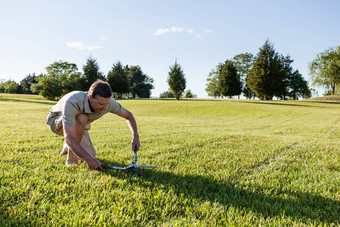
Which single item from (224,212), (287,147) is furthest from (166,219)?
(287,147)

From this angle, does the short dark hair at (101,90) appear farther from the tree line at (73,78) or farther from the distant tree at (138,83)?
the distant tree at (138,83)

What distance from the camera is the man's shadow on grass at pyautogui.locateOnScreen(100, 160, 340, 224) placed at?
2070mm

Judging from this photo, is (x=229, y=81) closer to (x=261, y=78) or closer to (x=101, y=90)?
(x=261, y=78)

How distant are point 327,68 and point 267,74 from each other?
21587 mm

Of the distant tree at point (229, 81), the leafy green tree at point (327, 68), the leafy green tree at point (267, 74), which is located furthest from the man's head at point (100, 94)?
the leafy green tree at point (327, 68)

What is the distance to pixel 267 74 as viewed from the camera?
4522 cm

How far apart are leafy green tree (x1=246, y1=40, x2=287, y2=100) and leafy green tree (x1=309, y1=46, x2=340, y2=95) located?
58.3 feet

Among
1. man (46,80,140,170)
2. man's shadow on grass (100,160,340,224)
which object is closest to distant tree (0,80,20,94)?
man (46,80,140,170)

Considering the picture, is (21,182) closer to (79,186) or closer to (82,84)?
(79,186)

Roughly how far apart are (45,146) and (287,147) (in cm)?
610

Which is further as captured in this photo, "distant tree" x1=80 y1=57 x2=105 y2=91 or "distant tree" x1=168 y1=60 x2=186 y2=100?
"distant tree" x1=80 y1=57 x2=105 y2=91

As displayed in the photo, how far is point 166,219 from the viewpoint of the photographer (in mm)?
1860

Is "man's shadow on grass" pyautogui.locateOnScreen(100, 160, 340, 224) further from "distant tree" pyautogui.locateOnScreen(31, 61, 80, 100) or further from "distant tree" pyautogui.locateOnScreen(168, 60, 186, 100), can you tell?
"distant tree" pyautogui.locateOnScreen(31, 61, 80, 100)

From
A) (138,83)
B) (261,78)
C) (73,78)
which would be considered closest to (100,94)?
(261,78)
